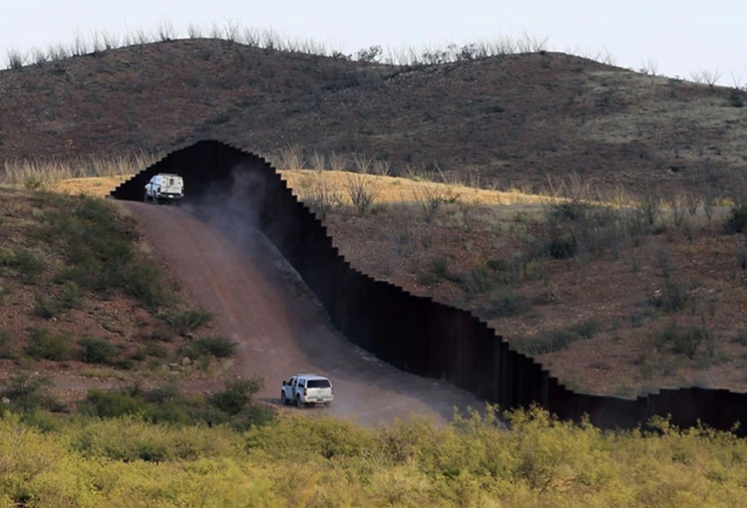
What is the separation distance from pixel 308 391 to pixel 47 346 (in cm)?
730

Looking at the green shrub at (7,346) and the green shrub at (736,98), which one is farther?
the green shrub at (736,98)

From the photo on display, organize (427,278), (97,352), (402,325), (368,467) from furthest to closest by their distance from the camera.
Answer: (427,278)
(402,325)
(97,352)
(368,467)

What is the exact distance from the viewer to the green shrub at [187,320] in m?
35.8

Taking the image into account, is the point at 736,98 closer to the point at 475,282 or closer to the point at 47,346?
the point at 475,282

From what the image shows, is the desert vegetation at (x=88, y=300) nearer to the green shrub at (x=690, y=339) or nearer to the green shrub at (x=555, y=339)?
the green shrub at (x=555, y=339)

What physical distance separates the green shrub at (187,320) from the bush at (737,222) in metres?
15.4

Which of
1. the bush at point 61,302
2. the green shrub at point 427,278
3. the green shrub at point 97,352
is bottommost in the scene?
the green shrub at point 97,352

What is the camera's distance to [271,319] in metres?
37.3

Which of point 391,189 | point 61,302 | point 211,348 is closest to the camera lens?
point 211,348

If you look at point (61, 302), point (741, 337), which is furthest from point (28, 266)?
point (741, 337)

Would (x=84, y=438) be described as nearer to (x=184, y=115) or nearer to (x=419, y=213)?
(x=419, y=213)

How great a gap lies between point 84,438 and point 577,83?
7089cm

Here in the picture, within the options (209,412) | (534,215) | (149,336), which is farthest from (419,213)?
(209,412)

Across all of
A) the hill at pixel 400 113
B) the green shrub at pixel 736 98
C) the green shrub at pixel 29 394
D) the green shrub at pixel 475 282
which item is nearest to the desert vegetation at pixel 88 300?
the green shrub at pixel 29 394
